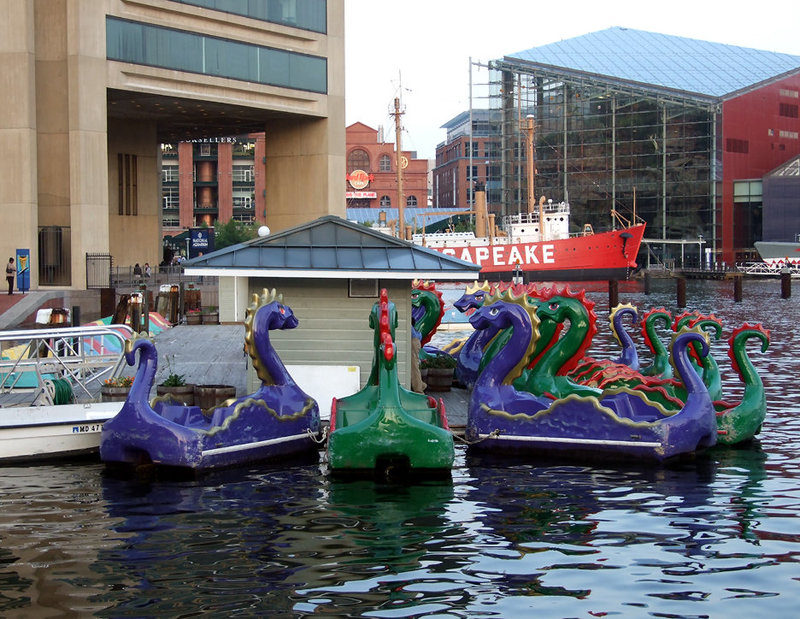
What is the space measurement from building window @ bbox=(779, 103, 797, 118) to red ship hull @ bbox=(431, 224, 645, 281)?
28.9 m

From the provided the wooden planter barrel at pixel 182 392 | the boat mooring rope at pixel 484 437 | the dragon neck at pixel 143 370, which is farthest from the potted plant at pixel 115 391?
the boat mooring rope at pixel 484 437

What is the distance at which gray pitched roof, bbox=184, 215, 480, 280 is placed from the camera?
71.3 ft

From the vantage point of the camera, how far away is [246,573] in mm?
13219

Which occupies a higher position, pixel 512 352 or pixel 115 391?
pixel 512 352

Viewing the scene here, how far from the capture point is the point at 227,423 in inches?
748

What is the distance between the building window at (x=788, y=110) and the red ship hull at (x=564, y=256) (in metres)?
28.9

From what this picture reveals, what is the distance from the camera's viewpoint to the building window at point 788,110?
116 meters

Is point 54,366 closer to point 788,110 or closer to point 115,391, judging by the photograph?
point 115,391

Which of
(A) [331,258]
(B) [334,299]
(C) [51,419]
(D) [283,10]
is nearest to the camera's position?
(C) [51,419]

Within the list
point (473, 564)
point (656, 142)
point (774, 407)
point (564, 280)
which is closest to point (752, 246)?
point (656, 142)

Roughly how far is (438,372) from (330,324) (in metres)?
4.16

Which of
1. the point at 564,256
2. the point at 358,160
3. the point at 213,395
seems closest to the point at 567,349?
the point at 213,395

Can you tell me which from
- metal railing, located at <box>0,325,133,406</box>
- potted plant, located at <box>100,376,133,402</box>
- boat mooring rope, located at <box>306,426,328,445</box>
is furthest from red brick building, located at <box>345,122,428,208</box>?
boat mooring rope, located at <box>306,426,328,445</box>

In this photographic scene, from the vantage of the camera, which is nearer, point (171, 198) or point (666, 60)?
point (171, 198)
